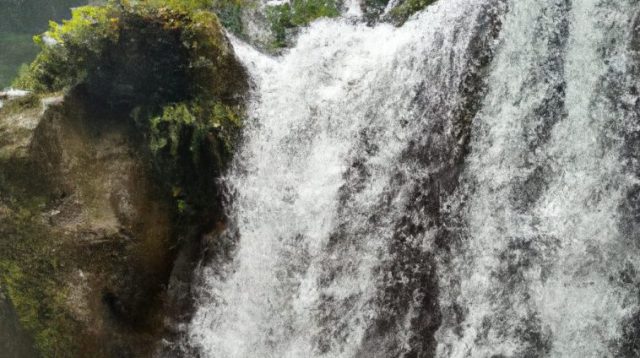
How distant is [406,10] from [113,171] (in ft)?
13.2

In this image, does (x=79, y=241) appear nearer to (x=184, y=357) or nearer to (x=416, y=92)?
(x=184, y=357)

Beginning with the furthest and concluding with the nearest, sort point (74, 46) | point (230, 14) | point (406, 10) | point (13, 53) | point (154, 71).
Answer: point (13, 53) < point (230, 14) < point (406, 10) < point (154, 71) < point (74, 46)

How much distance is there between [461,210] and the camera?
560 cm

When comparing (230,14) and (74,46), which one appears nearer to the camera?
(74,46)

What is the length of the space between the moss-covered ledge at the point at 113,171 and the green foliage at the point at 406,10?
230 centimetres

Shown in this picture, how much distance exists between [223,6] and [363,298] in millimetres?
4456

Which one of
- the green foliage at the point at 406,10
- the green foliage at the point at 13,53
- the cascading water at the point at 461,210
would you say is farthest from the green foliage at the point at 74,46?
the green foliage at the point at 13,53

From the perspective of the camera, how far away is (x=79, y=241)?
18.7 ft

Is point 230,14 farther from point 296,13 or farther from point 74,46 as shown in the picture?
point 74,46

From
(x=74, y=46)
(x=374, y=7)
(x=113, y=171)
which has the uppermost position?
(x=74, y=46)

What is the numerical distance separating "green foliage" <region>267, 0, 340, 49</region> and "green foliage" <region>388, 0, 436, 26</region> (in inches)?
37.9

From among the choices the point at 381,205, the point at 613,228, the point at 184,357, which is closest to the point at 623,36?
the point at 613,228

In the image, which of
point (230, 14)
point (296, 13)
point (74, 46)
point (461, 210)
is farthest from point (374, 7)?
point (74, 46)

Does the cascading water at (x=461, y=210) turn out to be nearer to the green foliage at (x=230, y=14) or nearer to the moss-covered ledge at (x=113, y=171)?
the moss-covered ledge at (x=113, y=171)
